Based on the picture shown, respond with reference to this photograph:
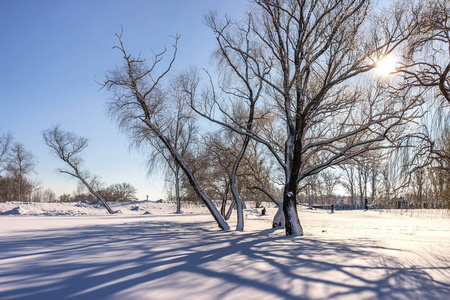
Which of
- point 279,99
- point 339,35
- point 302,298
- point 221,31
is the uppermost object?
point 221,31

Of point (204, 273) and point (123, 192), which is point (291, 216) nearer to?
point (204, 273)

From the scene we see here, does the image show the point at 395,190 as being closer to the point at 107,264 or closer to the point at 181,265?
the point at 181,265

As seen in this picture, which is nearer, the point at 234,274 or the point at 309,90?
the point at 234,274

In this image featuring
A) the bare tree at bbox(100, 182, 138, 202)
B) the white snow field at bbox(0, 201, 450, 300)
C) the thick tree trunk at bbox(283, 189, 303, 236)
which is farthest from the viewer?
the bare tree at bbox(100, 182, 138, 202)

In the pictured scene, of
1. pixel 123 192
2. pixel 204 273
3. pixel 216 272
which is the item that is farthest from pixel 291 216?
pixel 123 192

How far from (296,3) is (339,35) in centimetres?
196

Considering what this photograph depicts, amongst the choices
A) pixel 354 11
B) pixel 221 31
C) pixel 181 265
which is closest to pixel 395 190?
pixel 181 265

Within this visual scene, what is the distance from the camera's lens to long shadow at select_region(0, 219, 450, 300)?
4.23m

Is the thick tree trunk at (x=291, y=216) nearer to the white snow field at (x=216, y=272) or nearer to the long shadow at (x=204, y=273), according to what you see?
the white snow field at (x=216, y=272)

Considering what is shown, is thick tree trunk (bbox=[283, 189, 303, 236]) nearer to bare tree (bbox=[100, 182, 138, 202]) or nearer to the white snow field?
the white snow field

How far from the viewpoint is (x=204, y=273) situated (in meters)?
5.15

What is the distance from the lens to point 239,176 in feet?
54.5

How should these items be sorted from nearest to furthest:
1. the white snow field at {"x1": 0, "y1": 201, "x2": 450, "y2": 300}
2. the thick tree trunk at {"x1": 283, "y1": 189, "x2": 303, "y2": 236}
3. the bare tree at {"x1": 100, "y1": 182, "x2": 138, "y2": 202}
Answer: the white snow field at {"x1": 0, "y1": 201, "x2": 450, "y2": 300} < the thick tree trunk at {"x1": 283, "y1": 189, "x2": 303, "y2": 236} < the bare tree at {"x1": 100, "y1": 182, "x2": 138, "y2": 202}

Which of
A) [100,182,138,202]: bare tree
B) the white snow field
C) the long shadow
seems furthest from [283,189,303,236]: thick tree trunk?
[100,182,138,202]: bare tree
